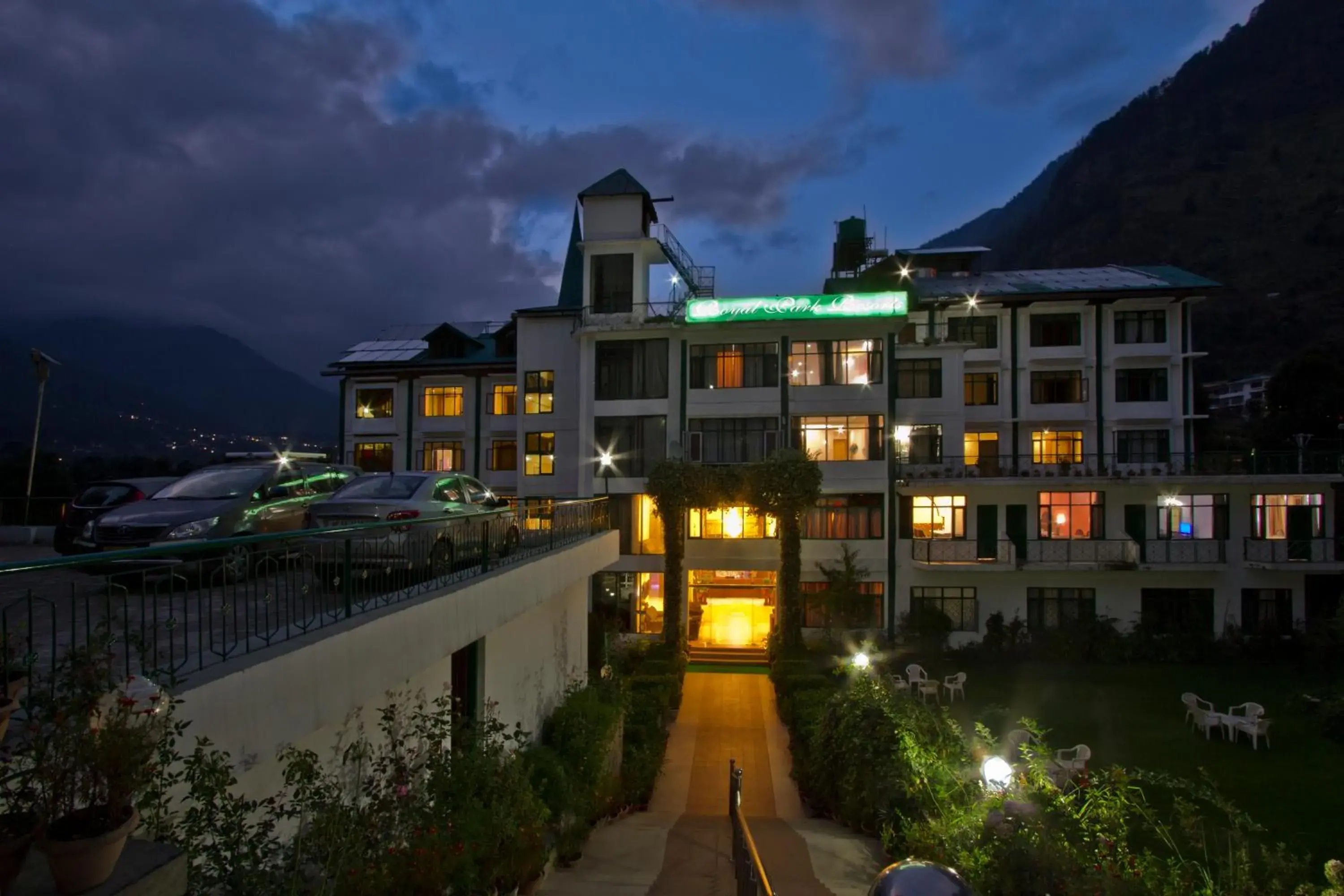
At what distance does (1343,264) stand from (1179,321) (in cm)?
5879

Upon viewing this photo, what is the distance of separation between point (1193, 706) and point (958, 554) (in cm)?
803

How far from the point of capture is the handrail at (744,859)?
295 inches

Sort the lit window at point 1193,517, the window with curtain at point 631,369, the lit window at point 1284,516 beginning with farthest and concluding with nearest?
the window with curtain at point 631,369
the lit window at point 1193,517
the lit window at point 1284,516

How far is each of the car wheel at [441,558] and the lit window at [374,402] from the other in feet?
85.8

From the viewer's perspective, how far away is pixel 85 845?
2764 mm

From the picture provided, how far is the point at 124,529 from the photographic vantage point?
9094 mm

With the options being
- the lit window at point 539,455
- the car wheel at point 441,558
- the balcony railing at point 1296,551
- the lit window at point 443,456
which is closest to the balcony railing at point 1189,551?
the balcony railing at point 1296,551

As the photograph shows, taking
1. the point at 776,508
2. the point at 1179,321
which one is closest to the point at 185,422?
the point at 776,508

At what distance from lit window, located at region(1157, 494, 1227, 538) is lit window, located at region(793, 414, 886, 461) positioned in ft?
34.4

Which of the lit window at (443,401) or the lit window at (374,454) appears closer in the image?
the lit window at (443,401)

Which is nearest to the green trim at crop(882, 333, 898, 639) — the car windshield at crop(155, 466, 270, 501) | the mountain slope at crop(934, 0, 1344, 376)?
the car windshield at crop(155, 466, 270, 501)

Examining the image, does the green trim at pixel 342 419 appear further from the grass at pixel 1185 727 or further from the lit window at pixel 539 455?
the grass at pixel 1185 727

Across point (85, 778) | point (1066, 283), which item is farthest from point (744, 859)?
point (1066, 283)

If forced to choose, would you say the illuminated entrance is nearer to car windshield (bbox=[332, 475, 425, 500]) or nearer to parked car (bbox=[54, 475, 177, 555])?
car windshield (bbox=[332, 475, 425, 500])
